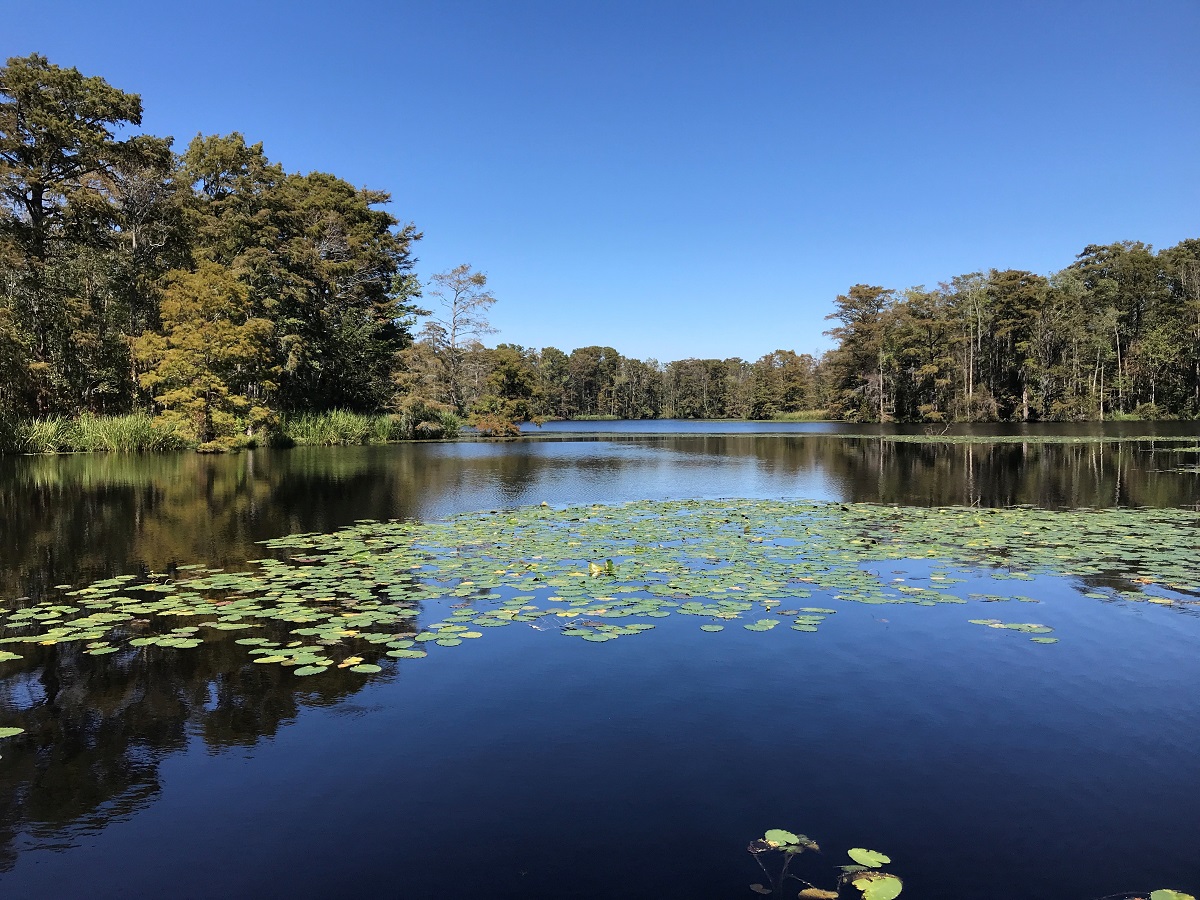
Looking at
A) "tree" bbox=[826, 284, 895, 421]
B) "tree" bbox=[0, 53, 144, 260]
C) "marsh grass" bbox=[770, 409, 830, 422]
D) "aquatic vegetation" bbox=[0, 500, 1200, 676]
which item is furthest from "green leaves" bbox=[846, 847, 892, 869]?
"marsh grass" bbox=[770, 409, 830, 422]

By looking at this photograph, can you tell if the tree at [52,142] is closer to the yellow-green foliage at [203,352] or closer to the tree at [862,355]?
the yellow-green foliage at [203,352]

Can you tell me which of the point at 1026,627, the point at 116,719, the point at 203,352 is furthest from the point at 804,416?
the point at 116,719

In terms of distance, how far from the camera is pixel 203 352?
2747 centimetres

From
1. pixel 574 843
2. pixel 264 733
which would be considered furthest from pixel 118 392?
pixel 574 843

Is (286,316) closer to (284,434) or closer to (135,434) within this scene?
(284,434)

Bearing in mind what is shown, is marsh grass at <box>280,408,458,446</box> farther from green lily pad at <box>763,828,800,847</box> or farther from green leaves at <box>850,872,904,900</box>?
green leaves at <box>850,872,904,900</box>

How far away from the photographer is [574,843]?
301 centimetres

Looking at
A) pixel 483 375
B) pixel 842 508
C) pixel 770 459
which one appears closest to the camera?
pixel 842 508

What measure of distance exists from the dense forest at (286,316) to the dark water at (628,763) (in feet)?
83.9

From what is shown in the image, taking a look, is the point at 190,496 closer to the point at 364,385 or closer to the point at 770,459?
the point at 770,459

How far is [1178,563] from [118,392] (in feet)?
115

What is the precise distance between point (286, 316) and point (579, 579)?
3349 centimetres

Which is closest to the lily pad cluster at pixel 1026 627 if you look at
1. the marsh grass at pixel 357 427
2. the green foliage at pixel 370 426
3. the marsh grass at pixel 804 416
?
the marsh grass at pixel 357 427

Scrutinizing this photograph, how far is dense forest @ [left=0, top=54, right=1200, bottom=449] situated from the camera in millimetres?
27109
